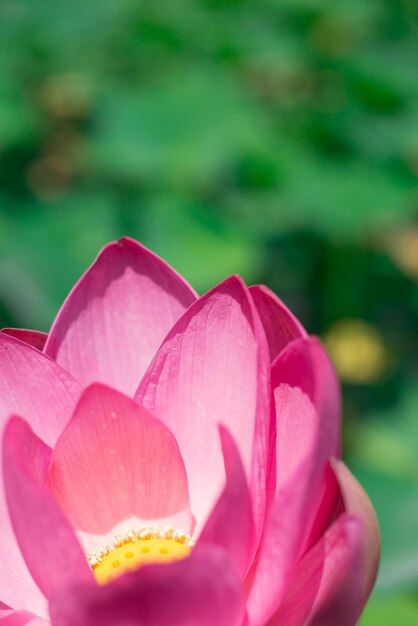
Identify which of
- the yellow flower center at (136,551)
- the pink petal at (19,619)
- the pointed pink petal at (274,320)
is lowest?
the yellow flower center at (136,551)

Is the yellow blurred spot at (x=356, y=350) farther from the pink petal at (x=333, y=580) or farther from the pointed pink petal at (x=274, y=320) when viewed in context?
the pink petal at (x=333, y=580)

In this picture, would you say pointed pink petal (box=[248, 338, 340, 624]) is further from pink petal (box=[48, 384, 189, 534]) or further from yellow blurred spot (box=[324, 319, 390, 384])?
yellow blurred spot (box=[324, 319, 390, 384])

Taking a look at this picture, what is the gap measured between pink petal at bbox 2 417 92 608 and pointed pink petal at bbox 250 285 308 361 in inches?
11.5

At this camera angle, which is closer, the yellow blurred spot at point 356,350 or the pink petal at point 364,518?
the pink petal at point 364,518

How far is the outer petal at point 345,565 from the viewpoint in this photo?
74 centimetres

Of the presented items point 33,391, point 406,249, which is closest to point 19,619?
point 33,391

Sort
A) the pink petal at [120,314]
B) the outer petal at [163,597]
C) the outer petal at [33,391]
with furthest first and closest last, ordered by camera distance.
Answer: the pink petal at [120,314] → the outer petal at [33,391] → the outer petal at [163,597]

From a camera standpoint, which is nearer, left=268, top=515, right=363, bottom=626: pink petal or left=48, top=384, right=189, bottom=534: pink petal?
left=268, top=515, right=363, bottom=626: pink petal

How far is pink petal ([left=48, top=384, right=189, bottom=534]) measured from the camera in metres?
0.92

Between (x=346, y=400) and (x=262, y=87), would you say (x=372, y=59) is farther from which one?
(x=346, y=400)

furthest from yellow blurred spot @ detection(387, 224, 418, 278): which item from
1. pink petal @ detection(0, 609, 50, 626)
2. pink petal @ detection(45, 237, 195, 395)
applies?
pink petal @ detection(0, 609, 50, 626)

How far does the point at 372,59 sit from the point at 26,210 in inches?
38.9

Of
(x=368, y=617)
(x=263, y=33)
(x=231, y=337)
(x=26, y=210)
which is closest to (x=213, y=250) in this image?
(x=26, y=210)

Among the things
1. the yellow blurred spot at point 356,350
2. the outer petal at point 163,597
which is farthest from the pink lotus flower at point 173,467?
the yellow blurred spot at point 356,350
